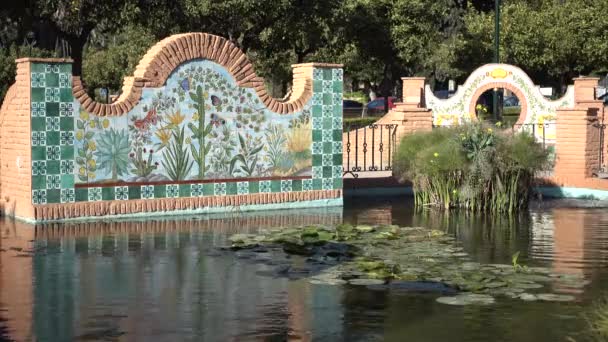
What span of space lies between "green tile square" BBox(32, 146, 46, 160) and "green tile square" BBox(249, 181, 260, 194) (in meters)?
3.69

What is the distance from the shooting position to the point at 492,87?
87.3 ft

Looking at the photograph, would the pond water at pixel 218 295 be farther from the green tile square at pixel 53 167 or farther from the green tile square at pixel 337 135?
the green tile square at pixel 337 135

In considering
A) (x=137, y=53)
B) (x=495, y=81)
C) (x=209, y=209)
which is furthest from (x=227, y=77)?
(x=137, y=53)

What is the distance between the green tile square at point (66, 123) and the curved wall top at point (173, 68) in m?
0.32

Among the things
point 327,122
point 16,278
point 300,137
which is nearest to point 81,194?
point 300,137

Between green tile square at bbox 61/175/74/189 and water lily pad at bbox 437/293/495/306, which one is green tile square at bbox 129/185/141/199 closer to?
green tile square at bbox 61/175/74/189

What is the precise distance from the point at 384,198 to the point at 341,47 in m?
17.3

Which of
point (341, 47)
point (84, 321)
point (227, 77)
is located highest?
point (341, 47)

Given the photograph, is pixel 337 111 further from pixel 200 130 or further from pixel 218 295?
pixel 218 295

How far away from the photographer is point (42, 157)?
15156 mm

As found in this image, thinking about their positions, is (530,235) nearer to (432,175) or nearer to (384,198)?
(432,175)

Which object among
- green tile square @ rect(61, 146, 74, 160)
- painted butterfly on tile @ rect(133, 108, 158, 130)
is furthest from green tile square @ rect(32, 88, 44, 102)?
painted butterfly on tile @ rect(133, 108, 158, 130)

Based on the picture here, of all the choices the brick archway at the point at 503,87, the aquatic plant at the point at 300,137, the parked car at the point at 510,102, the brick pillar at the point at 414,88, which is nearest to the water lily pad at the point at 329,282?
the aquatic plant at the point at 300,137

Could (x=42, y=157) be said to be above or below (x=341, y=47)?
below
